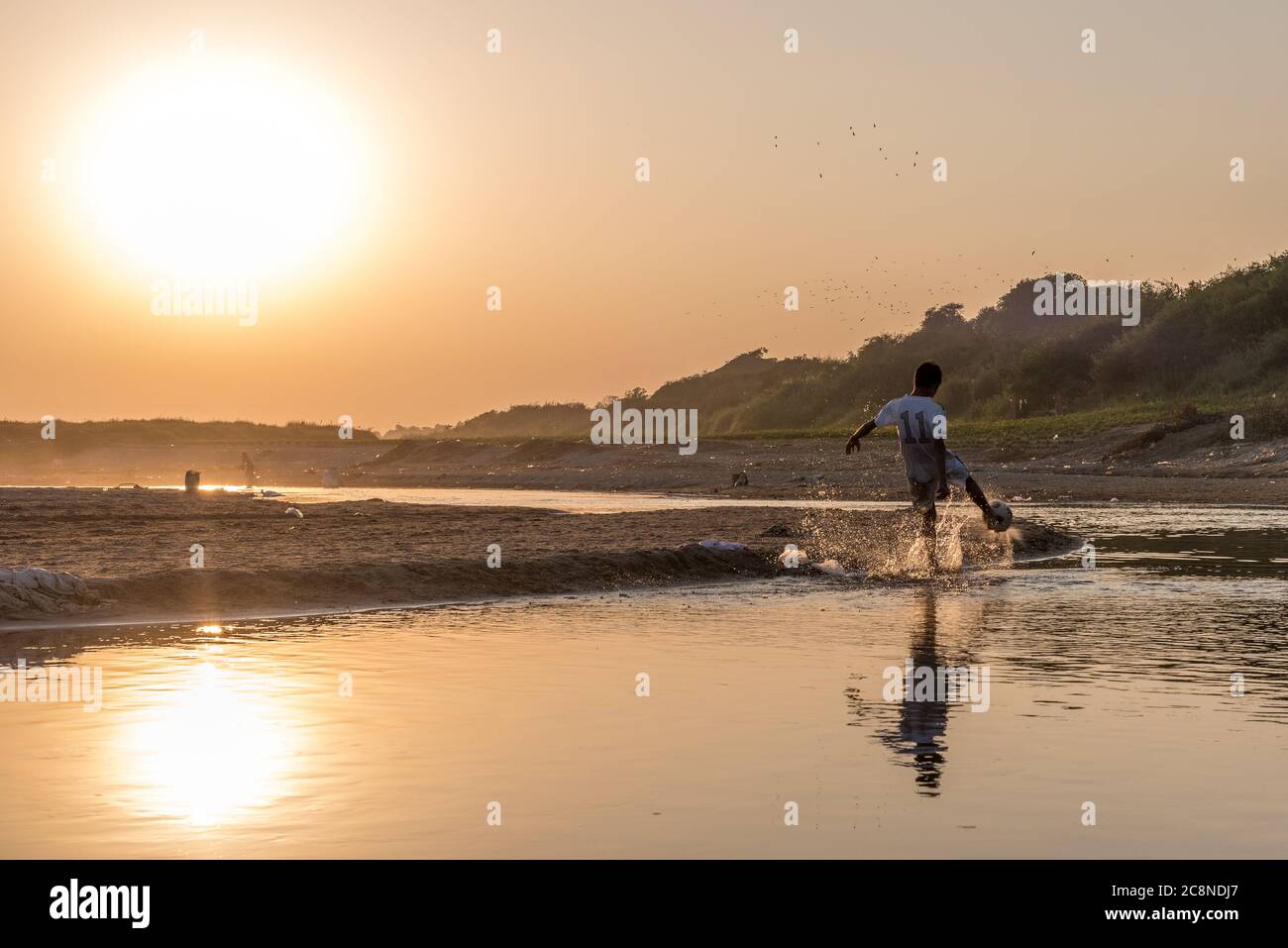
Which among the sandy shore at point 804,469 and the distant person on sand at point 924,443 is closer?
the distant person on sand at point 924,443

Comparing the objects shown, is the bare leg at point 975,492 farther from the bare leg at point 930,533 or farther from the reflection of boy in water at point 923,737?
the reflection of boy in water at point 923,737

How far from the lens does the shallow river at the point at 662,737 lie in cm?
622

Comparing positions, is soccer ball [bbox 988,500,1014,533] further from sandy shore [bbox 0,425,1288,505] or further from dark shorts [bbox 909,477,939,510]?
sandy shore [bbox 0,425,1288,505]

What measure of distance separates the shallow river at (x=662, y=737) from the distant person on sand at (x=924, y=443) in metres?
2.10

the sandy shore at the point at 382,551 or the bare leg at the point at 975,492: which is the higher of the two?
the bare leg at the point at 975,492

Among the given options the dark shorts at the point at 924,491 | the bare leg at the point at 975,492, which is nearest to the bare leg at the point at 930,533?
the dark shorts at the point at 924,491

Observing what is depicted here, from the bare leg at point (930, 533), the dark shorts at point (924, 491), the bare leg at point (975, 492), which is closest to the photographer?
the dark shorts at point (924, 491)

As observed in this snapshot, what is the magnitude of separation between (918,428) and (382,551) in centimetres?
830

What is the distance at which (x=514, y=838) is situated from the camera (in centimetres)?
611

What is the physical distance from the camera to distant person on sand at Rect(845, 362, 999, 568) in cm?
1605

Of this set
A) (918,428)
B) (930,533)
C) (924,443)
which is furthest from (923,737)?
(930,533)

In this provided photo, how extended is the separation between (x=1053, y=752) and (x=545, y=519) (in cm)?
2176

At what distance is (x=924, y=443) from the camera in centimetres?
1633

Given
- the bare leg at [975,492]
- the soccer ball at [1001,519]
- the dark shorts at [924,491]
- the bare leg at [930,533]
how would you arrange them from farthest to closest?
the soccer ball at [1001,519], the bare leg at [930,533], the bare leg at [975,492], the dark shorts at [924,491]
